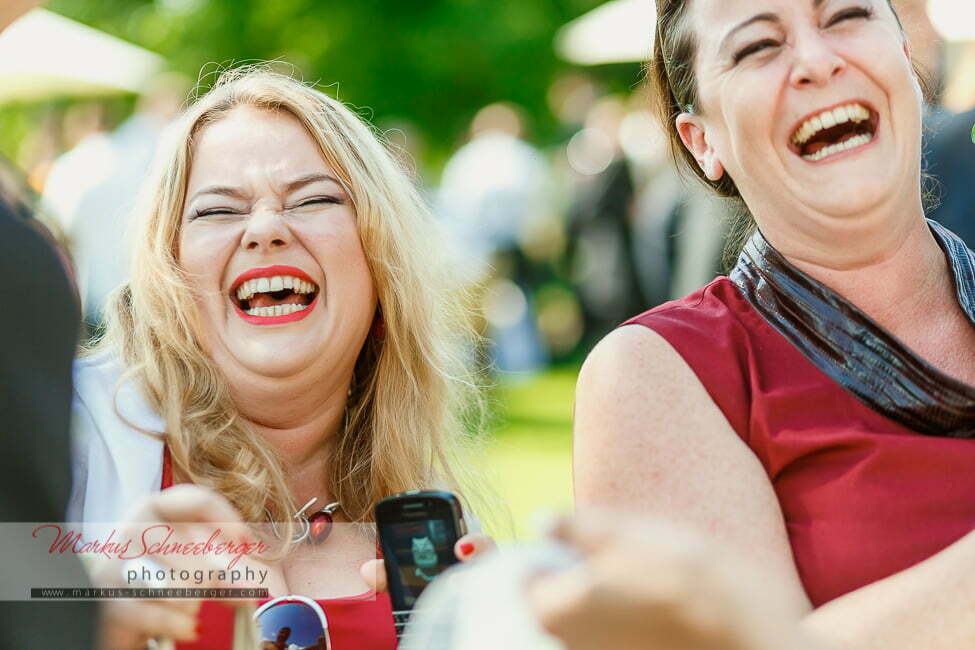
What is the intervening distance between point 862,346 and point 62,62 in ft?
34.0

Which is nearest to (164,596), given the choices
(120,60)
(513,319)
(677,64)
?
(677,64)

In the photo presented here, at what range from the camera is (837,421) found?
187 centimetres

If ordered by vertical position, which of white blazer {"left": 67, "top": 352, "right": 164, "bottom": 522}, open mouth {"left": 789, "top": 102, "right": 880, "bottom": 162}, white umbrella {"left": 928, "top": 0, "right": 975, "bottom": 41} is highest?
white umbrella {"left": 928, "top": 0, "right": 975, "bottom": 41}

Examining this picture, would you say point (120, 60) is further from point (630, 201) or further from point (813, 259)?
point (813, 259)

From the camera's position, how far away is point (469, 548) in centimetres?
166

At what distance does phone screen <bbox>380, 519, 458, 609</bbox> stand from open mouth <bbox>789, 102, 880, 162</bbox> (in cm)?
87

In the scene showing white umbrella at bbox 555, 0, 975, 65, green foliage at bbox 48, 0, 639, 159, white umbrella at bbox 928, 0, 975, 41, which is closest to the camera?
white umbrella at bbox 928, 0, 975, 41

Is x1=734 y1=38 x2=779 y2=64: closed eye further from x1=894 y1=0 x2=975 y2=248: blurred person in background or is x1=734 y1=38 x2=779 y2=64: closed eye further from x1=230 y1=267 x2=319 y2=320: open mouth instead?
x1=894 y1=0 x2=975 y2=248: blurred person in background

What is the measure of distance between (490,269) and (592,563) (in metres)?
8.39

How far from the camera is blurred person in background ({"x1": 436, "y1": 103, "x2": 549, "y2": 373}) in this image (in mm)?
10141

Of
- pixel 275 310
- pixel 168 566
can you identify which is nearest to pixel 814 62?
pixel 275 310

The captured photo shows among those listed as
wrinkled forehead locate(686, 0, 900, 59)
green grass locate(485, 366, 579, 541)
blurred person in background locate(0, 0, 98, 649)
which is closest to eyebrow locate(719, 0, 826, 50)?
wrinkled forehead locate(686, 0, 900, 59)

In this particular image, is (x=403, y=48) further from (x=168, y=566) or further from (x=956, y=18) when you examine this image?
(x=168, y=566)

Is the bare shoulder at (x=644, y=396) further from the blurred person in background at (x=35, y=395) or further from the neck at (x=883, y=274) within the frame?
the blurred person in background at (x=35, y=395)
